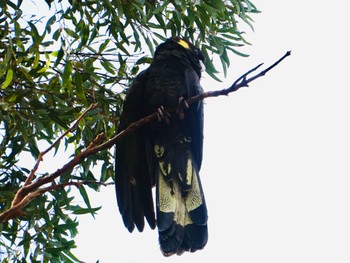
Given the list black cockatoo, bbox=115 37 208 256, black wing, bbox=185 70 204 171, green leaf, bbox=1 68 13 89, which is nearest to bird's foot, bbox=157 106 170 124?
black cockatoo, bbox=115 37 208 256

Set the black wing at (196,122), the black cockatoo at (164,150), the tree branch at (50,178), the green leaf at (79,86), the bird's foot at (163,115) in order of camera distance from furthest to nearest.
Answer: the green leaf at (79,86)
the black wing at (196,122)
the bird's foot at (163,115)
the black cockatoo at (164,150)
the tree branch at (50,178)

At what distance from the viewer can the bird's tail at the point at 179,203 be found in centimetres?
278

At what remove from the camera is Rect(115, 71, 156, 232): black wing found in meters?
3.03

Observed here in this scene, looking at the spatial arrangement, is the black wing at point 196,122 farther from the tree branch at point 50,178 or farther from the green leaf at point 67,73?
the tree branch at point 50,178

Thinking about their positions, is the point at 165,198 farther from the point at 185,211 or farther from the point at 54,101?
the point at 54,101

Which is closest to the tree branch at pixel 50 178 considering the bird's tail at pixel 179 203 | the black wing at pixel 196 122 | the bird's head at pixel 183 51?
the bird's tail at pixel 179 203

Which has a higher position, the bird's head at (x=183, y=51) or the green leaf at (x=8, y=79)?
the bird's head at (x=183, y=51)

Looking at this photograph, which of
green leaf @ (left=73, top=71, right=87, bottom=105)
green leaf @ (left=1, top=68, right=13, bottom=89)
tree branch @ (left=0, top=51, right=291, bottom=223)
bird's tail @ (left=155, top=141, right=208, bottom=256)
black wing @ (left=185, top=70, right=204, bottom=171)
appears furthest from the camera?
green leaf @ (left=73, top=71, right=87, bottom=105)

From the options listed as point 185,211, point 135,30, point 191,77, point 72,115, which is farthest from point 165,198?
point 135,30

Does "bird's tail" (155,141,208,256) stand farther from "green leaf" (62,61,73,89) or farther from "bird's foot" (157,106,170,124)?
"green leaf" (62,61,73,89)

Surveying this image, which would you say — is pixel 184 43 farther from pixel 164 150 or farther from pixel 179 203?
pixel 179 203

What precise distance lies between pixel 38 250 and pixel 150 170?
2.58 ft

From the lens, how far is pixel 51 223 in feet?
12.1

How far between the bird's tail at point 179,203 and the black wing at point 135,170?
0.06 metres
